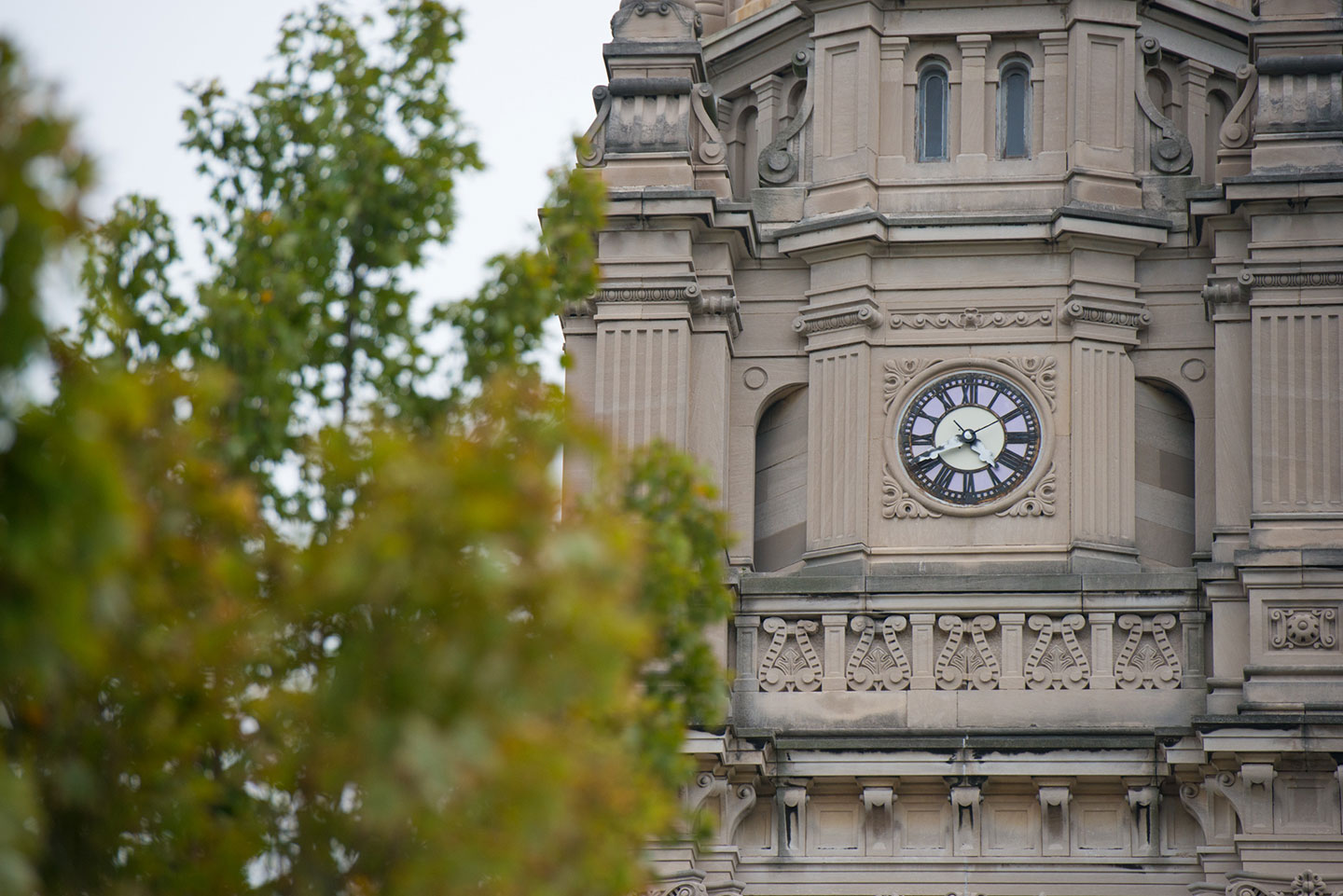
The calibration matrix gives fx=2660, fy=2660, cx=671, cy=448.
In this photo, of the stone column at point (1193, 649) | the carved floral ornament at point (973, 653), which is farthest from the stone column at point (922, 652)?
the stone column at point (1193, 649)

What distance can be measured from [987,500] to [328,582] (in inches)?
694

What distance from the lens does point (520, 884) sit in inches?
434

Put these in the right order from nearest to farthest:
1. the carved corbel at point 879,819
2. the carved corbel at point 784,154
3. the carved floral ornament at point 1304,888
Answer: the carved floral ornament at point 1304,888 → the carved corbel at point 879,819 → the carved corbel at point 784,154

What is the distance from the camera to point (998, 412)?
28.1 metres

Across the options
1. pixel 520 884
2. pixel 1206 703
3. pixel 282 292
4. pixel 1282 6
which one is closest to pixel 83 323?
pixel 282 292

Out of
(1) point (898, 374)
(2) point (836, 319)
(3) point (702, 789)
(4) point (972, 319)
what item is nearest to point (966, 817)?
(3) point (702, 789)

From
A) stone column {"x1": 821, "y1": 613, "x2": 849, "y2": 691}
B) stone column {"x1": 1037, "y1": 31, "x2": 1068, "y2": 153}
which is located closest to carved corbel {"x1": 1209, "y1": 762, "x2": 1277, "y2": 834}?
stone column {"x1": 821, "y1": 613, "x2": 849, "y2": 691}

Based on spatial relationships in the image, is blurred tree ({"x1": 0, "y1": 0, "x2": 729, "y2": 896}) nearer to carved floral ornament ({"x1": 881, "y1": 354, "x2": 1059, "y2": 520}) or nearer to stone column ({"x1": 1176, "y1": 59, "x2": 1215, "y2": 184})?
carved floral ornament ({"x1": 881, "y1": 354, "x2": 1059, "y2": 520})

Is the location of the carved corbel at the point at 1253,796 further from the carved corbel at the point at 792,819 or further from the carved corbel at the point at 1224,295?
the carved corbel at the point at 1224,295

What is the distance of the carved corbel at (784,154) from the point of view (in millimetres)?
29312

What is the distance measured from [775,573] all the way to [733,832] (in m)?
3.05

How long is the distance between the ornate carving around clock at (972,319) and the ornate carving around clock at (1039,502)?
1789 mm

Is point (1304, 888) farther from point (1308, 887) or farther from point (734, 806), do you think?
point (734, 806)

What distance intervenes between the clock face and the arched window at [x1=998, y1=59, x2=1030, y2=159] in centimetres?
271
